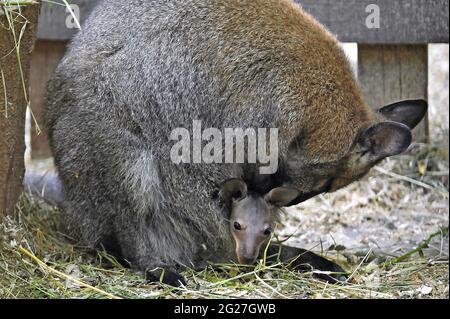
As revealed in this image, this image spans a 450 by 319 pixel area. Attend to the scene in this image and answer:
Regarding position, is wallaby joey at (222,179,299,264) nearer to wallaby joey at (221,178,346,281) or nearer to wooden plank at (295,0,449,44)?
wallaby joey at (221,178,346,281)

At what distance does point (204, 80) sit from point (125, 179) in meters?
0.83

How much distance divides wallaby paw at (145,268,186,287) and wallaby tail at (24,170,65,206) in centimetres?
136

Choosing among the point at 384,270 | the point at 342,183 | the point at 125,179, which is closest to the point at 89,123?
the point at 125,179

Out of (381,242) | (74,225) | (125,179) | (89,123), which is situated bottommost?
(381,242)

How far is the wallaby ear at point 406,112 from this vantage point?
5.90 meters

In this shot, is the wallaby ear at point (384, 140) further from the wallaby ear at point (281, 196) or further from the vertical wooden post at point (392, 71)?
the vertical wooden post at point (392, 71)

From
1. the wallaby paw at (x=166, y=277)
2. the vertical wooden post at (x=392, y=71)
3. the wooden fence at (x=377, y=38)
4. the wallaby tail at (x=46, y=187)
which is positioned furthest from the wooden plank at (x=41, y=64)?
the wallaby paw at (x=166, y=277)

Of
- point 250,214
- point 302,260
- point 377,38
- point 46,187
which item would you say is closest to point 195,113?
point 250,214

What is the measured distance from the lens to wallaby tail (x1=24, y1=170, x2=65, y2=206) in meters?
6.89

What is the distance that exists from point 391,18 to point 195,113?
2581mm

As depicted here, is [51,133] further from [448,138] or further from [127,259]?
[448,138]

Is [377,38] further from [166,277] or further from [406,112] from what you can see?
[166,277]

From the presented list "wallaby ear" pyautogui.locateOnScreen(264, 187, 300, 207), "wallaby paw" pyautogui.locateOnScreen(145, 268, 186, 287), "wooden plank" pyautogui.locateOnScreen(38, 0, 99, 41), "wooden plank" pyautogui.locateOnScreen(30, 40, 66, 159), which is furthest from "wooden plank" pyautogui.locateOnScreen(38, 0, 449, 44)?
"wallaby paw" pyautogui.locateOnScreen(145, 268, 186, 287)
